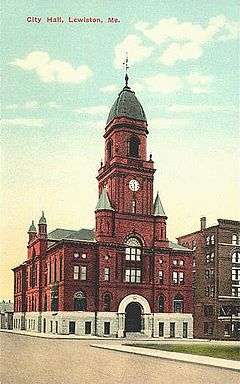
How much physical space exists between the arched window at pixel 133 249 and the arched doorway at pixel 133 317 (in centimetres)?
386

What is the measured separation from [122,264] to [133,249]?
176 centimetres

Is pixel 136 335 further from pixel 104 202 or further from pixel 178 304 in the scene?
pixel 104 202

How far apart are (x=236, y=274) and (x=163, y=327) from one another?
25.4ft

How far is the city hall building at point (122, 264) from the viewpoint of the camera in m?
51.0

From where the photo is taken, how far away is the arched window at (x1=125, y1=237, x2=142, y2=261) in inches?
2090

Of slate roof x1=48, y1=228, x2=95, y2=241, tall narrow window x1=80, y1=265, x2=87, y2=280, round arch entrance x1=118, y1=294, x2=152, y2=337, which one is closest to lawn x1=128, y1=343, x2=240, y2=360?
tall narrow window x1=80, y1=265, x2=87, y2=280

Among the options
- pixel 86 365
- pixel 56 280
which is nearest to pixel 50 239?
pixel 56 280

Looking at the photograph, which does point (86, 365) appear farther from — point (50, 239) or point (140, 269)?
point (50, 239)

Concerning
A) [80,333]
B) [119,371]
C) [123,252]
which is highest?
[123,252]

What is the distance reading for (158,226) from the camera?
54.1 m

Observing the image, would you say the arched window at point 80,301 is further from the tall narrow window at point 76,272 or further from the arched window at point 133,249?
the arched window at point 133,249

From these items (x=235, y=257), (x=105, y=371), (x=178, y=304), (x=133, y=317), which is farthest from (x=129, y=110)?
(x=105, y=371)

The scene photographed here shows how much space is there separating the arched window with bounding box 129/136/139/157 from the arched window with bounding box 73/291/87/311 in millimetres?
12574

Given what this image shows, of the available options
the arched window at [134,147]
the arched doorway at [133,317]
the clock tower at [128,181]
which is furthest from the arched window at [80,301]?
the arched window at [134,147]
